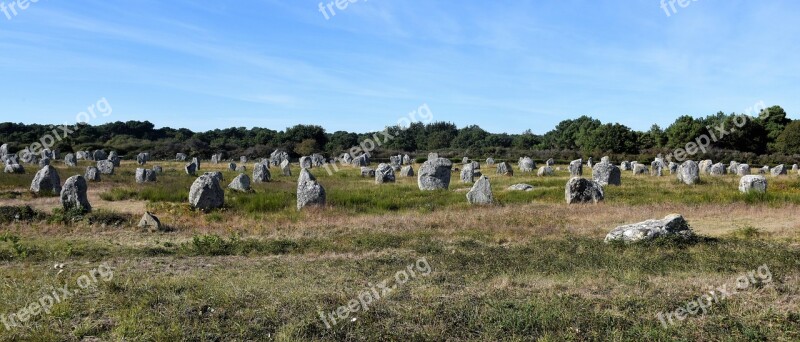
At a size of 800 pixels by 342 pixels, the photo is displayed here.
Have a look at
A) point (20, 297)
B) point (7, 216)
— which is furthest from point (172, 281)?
point (7, 216)

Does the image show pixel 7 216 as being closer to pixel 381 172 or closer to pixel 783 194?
pixel 381 172

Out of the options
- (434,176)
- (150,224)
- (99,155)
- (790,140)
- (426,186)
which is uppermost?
(790,140)

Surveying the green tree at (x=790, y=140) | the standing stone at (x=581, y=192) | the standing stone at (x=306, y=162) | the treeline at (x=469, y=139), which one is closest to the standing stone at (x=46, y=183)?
the standing stone at (x=581, y=192)

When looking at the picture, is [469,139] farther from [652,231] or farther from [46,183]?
[652,231]

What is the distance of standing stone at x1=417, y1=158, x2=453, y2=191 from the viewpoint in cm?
2569

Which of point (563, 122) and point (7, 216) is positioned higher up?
point (563, 122)

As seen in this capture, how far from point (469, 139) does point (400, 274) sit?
9728 cm

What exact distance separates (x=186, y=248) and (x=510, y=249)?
646cm

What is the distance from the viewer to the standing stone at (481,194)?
1903cm

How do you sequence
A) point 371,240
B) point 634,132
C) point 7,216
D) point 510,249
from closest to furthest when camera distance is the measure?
1. point 510,249
2. point 371,240
3. point 7,216
4. point 634,132

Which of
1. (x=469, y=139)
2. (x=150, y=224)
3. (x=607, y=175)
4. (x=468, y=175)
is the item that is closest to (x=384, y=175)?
(x=468, y=175)

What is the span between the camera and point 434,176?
25.8 m

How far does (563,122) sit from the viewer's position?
4471 inches

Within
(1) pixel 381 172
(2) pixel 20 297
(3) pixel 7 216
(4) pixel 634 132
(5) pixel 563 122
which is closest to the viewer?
(2) pixel 20 297
